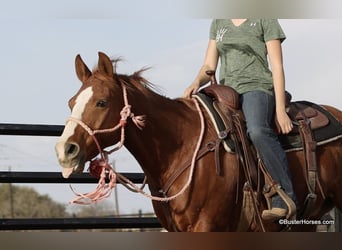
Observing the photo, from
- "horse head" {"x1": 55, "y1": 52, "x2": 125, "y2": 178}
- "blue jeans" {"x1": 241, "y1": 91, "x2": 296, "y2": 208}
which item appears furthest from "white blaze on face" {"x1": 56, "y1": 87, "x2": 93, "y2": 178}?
"blue jeans" {"x1": 241, "y1": 91, "x2": 296, "y2": 208}

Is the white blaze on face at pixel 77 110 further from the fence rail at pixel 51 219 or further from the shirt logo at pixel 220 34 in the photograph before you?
the fence rail at pixel 51 219

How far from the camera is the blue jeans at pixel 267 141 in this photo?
9.54ft

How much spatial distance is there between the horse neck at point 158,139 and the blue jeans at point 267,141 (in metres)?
0.29

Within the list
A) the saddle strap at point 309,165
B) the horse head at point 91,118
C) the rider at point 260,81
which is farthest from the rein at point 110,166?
the saddle strap at point 309,165

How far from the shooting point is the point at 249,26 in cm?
315

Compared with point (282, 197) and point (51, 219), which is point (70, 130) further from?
point (51, 219)

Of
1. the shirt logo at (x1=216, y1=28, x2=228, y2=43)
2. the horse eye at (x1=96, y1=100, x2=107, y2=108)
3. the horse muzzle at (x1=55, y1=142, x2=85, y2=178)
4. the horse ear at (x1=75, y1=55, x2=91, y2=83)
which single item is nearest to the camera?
the horse muzzle at (x1=55, y1=142, x2=85, y2=178)

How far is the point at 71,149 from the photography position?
2.63 meters

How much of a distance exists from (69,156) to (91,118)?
21 cm

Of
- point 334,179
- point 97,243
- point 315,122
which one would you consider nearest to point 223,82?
point 315,122

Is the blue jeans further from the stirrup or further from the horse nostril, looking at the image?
the horse nostril

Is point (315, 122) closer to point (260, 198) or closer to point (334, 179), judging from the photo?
point (334, 179)

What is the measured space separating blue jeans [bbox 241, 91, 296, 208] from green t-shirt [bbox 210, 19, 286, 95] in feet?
0.41

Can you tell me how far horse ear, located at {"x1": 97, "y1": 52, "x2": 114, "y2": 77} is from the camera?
2.78 meters
